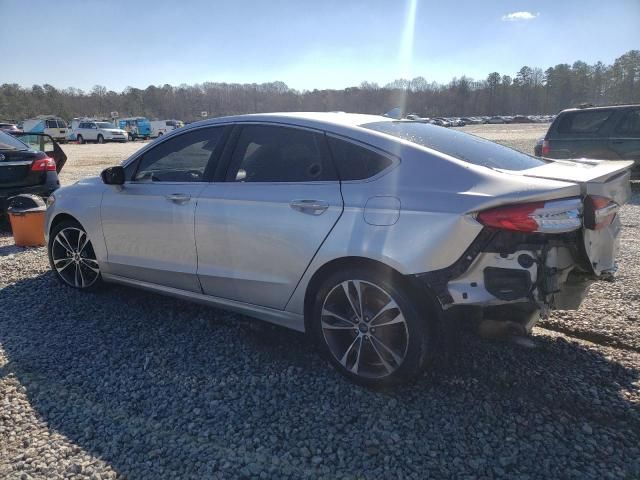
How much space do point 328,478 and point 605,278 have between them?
6.43ft

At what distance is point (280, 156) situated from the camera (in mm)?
3158

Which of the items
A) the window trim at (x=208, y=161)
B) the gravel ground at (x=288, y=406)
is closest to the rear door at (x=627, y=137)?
the gravel ground at (x=288, y=406)

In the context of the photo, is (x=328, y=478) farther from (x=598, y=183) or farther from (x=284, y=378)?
(x=598, y=183)

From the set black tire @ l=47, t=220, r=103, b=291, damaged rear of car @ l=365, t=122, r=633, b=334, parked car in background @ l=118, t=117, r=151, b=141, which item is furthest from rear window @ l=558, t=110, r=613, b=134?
parked car in background @ l=118, t=117, r=151, b=141

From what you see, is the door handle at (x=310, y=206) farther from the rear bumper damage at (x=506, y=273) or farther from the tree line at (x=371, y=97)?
the tree line at (x=371, y=97)

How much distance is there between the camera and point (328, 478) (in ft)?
7.02

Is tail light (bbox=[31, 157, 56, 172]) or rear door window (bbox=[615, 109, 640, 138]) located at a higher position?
rear door window (bbox=[615, 109, 640, 138])

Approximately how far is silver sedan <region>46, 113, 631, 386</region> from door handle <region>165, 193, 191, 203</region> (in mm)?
11

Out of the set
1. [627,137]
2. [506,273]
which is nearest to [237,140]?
[506,273]

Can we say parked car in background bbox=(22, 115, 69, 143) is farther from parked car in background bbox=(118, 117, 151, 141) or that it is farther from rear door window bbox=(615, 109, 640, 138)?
rear door window bbox=(615, 109, 640, 138)

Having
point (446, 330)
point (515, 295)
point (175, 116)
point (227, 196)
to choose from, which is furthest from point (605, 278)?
point (175, 116)

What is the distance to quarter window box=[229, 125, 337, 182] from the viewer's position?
9.78ft

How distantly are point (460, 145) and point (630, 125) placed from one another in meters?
8.83

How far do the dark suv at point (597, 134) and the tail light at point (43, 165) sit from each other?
9630 millimetres
